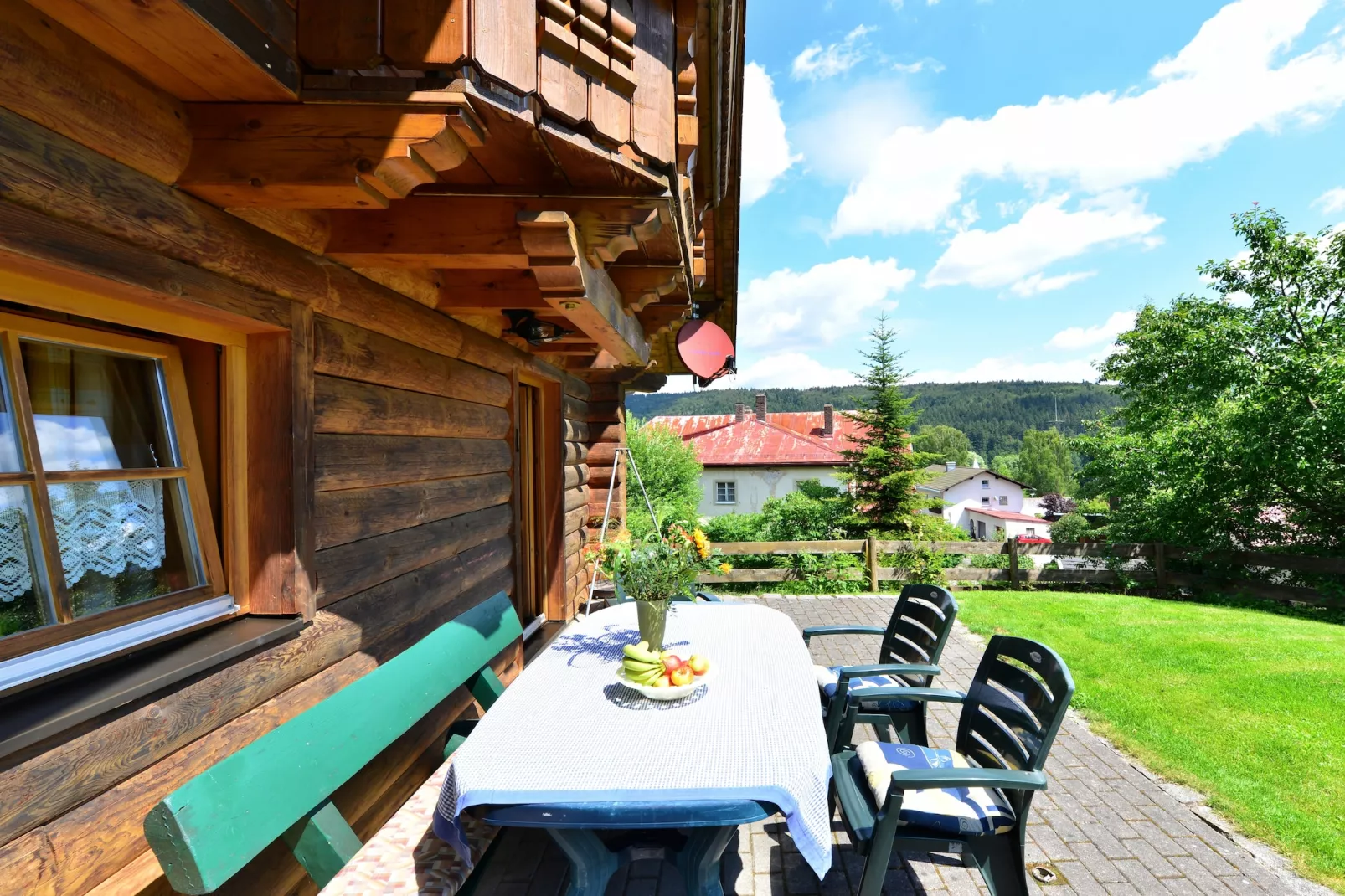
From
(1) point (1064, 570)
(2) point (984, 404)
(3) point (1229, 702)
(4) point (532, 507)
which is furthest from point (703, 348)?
(2) point (984, 404)

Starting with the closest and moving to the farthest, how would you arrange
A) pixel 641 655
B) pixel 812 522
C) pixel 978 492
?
1. pixel 641 655
2. pixel 812 522
3. pixel 978 492

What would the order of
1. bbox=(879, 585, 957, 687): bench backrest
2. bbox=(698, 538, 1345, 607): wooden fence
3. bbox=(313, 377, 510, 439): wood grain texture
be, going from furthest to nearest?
bbox=(698, 538, 1345, 607): wooden fence < bbox=(879, 585, 957, 687): bench backrest < bbox=(313, 377, 510, 439): wood grain texture

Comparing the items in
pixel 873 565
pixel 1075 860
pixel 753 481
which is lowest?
pixel 1075 860

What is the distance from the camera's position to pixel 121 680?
5.12ft

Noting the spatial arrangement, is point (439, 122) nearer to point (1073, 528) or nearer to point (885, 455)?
point (885, 455)

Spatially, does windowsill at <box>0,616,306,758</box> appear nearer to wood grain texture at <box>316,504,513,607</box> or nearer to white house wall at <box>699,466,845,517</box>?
wood grain texture at <box>316,504,513,607</box>

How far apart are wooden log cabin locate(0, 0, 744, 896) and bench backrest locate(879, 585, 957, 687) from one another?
88.7 inches

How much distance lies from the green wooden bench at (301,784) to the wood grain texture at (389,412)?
3.17 ft

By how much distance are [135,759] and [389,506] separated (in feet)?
4.58

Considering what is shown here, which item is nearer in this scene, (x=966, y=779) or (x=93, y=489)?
(x=93, y=489)

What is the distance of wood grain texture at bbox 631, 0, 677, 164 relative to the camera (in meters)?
2.21

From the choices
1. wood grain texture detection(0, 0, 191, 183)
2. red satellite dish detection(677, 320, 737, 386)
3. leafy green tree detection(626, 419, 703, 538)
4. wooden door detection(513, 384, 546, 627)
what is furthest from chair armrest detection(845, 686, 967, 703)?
leafy green tree detection(626, 419, 703, 538)

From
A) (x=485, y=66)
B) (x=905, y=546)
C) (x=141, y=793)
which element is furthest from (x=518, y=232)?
(x=905, y=546)

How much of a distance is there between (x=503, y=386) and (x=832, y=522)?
829 cm
